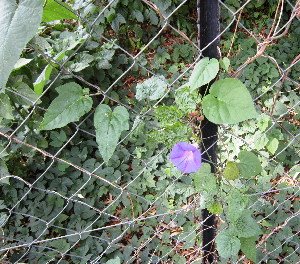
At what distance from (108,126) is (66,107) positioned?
0.13 m

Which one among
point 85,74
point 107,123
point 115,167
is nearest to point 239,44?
point 85,74

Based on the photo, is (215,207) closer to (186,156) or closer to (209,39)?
(186,156)

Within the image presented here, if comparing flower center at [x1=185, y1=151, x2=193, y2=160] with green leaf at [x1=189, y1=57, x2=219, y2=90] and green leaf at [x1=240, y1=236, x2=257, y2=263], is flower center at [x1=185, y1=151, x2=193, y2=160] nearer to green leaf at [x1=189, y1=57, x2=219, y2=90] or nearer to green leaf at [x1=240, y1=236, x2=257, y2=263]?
green leaf at [x1=189, y1=57, x2=219, y2=90]

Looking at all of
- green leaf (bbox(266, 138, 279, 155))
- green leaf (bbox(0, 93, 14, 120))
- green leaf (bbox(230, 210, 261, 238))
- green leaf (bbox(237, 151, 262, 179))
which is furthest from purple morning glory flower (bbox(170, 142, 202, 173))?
green leaf (bbox(266, 138, 279, 155))

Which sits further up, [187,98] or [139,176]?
[187,98]

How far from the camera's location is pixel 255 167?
1174 mm


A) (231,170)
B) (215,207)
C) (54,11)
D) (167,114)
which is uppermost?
(54,11)

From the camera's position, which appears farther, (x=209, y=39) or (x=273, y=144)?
(x=273, y=144)

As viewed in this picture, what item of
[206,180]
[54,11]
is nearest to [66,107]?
[54,11]

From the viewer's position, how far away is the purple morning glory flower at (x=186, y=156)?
1.04 metres

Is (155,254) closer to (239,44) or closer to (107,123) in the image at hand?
(107,123)

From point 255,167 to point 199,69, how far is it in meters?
0.44

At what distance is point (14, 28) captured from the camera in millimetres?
609

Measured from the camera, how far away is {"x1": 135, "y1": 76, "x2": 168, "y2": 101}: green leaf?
3.36 ft
